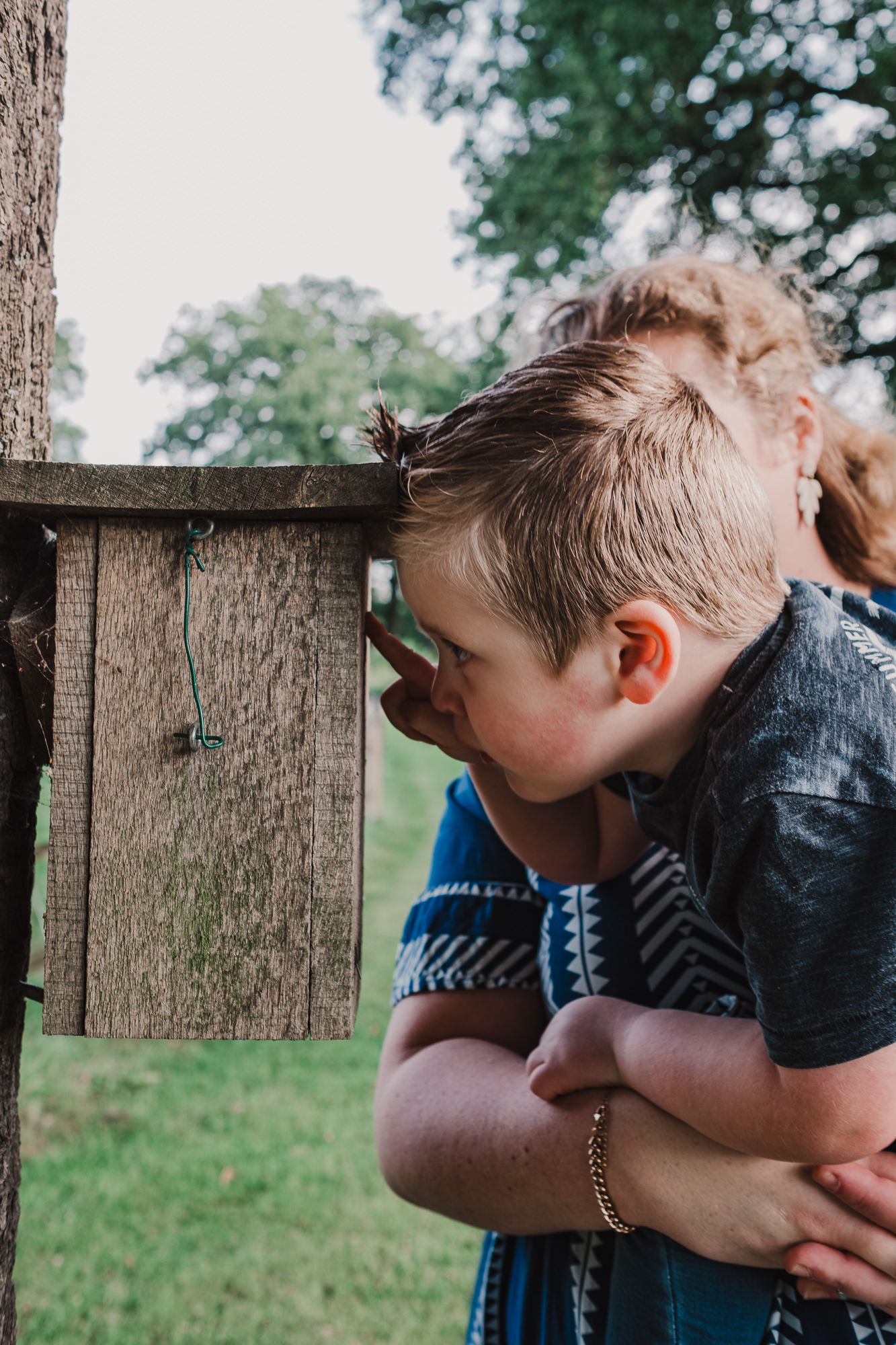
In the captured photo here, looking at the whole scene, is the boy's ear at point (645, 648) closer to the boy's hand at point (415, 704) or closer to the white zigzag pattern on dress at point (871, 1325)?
the boy's hand at point (415, 704)

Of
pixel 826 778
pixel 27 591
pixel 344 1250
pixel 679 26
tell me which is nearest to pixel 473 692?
pixel 826 778

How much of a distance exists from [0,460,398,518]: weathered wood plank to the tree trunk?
0.28 feet

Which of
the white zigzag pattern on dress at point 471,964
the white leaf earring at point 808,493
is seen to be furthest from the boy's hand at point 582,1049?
the white leaf earring at point 808,493

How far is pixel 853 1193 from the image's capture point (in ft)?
3.44

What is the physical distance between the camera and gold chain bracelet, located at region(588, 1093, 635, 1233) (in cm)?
117

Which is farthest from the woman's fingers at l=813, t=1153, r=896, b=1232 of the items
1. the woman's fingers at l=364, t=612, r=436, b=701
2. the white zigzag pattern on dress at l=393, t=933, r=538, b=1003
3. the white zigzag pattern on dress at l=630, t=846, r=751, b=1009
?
the woman's fingers at l=364, t=612, r=436, b=701

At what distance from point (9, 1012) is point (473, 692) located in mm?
653

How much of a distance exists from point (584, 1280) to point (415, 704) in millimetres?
828

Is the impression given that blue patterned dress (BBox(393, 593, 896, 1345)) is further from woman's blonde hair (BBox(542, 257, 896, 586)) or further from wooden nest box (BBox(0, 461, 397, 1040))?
wooden nest box (BBox(0, 461, 397, 1040))

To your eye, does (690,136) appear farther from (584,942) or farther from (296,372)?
(584,942)

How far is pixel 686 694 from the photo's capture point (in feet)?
3.75

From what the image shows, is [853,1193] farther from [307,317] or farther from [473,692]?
[307,317]

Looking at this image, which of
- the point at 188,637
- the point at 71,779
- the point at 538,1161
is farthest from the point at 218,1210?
the point at 188,637

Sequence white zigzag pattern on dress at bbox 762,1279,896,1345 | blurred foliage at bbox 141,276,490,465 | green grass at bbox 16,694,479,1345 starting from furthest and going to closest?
blurred foliage at bbox 141,276,490,465 → green grass at bbox 16,694,479,1345 → white zigzag pattern on dress at bbox 762,1279,896,1345
